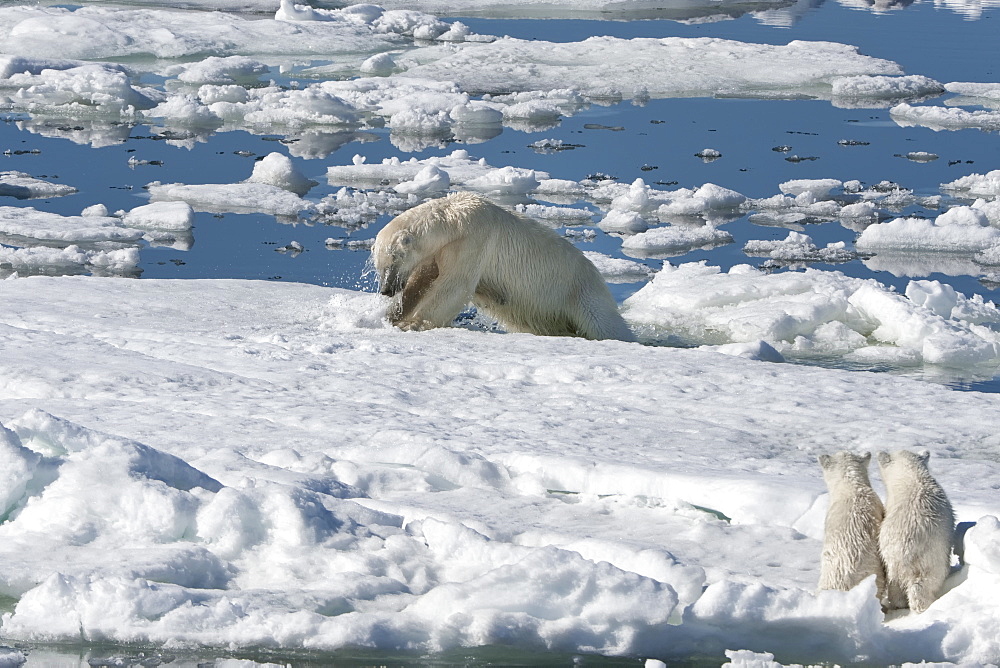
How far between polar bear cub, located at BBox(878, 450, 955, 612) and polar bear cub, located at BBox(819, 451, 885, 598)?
4 centimetres

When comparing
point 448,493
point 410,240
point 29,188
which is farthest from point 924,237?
point 29,188

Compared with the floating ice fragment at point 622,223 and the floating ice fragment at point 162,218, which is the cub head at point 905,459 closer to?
the floating ice fragment at point 622,223

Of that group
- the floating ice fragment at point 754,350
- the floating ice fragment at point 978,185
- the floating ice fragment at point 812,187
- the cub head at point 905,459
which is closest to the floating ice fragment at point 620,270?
the floating ice fragment at point 754,350

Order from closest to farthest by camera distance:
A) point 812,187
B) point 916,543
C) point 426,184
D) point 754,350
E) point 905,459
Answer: point 916,543
point 905,459
point 754,350
point 426,184
point 812,187

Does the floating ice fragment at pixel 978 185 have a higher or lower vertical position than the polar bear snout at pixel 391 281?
higher

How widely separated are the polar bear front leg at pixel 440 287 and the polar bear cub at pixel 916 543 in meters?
4.29

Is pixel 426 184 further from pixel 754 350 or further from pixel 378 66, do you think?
pixel 378 66

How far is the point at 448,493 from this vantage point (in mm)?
4707

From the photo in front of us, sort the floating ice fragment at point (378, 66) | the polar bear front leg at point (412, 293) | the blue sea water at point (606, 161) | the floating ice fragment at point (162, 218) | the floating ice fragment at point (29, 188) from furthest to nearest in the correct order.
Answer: the floating ice fragment at point (378, 66)
the floating ice fragment at point (29, 188)
the floating ice fragment at point (162, 218)
the blue sea water at point (606, 161)
the polar bear front leg at point (412, 293)

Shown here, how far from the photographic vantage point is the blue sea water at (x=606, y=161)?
10898mm

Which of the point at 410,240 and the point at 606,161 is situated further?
the point at 606,161

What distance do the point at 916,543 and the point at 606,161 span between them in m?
11.4

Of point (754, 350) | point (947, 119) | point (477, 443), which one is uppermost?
point (947, 119)

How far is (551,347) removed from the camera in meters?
7.20
